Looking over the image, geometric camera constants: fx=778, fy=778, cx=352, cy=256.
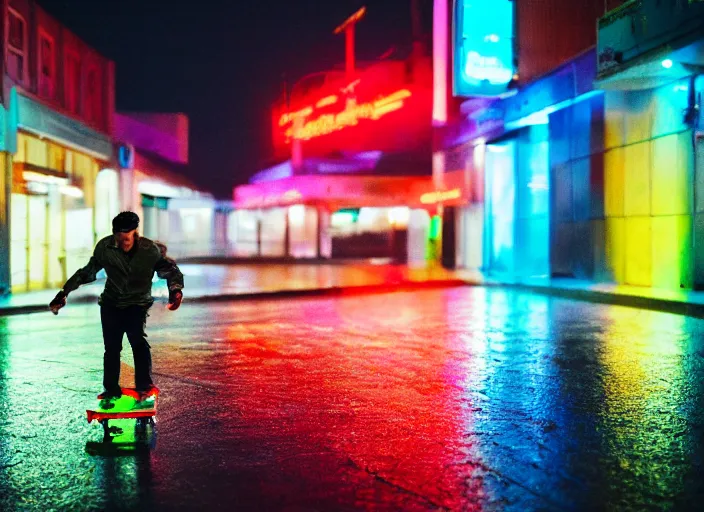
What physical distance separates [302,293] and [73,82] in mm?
10111

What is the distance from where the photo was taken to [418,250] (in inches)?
1727

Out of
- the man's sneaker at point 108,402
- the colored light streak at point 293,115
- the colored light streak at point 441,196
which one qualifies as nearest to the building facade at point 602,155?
the colored light streak at point 441,196

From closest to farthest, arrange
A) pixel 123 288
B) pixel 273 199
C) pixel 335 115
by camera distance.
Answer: pixel 123 288
pixel 335 115
pixel 273 199

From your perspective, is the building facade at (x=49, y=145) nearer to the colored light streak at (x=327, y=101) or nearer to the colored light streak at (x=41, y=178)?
the colored light streak at (x=41, y=178)

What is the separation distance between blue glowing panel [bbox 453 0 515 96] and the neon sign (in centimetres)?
1297

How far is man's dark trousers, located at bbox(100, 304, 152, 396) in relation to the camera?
6.16m

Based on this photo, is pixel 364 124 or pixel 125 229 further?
pixel 364 124

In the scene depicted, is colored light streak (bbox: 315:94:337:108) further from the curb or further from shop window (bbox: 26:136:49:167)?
shop window (bbox: 26:136:49:167)

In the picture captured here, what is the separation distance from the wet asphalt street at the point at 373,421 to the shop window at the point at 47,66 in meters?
10.8

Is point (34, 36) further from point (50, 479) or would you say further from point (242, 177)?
point (242, 177)

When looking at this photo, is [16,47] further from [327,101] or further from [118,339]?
[327,101]

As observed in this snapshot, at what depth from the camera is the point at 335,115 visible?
44375 mm

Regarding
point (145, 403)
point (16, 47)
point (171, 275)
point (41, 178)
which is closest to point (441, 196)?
point (41, 178)

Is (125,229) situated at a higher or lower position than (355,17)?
lower
